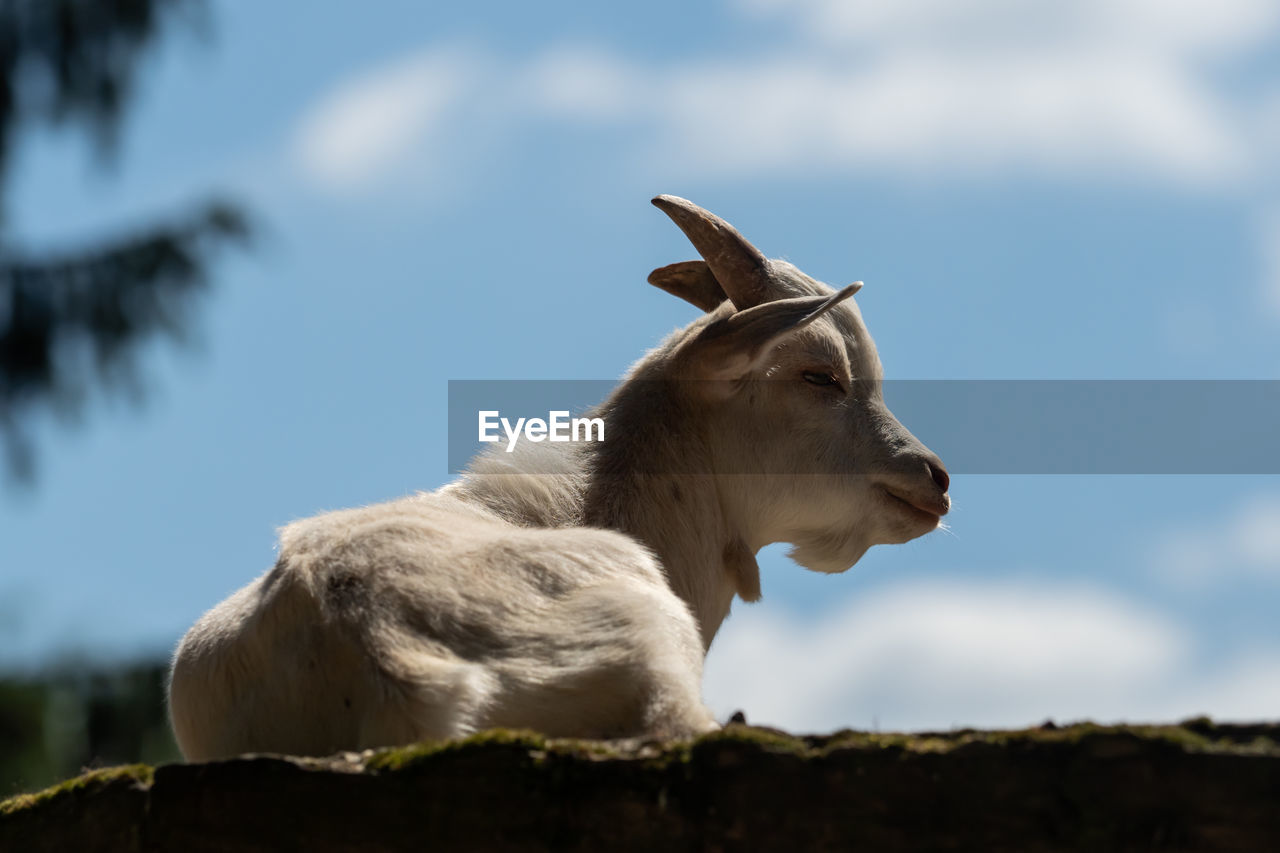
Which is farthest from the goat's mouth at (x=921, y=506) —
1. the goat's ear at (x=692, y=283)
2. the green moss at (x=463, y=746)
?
the green moss at (x=463, y=746)

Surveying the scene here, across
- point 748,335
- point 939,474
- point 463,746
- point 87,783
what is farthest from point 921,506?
point 87,783

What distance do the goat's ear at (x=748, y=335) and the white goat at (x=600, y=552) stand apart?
0.02m

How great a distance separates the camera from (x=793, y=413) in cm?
777

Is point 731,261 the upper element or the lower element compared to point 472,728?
upper

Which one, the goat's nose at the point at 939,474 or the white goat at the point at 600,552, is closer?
the white goat at the point at 600,552

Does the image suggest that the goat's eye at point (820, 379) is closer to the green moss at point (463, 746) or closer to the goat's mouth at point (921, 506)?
the goat's mouth at point (921, 506)

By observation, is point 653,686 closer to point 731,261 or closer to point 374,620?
point 374,620

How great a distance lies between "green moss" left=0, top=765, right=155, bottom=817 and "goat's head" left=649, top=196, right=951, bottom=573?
3621 millimetres

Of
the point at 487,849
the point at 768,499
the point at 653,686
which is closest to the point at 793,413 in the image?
the point at 768,499

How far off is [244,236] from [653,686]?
1866 centimetres

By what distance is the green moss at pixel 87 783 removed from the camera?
470 cm

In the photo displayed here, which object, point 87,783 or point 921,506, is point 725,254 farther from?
point 87,783

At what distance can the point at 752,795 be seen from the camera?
397cm

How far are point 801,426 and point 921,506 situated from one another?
0.87 meters
